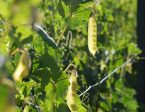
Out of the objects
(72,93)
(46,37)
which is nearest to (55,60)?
(46,37)

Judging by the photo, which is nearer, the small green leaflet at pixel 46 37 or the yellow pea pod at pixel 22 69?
the yellow pea pod at pixel 22 69

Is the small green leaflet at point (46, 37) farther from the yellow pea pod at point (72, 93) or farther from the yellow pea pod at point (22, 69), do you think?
the yellow pea pod at point (22, 69)

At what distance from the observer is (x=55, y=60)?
4.27 ft

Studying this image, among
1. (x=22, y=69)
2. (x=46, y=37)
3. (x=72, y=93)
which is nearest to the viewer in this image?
(x=22, y=69)

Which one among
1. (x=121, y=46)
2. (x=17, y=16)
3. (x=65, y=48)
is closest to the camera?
(x=17, y=16)

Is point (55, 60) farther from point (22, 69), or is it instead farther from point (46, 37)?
point (22, 69)

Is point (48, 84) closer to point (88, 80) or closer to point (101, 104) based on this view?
point (88, 80)

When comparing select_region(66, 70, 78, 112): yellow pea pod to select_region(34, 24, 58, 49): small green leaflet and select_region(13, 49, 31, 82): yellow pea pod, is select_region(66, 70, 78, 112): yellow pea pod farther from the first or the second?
select_region(13, 49, 31, 82): yellow pea pod

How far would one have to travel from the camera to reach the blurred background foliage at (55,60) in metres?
0.69

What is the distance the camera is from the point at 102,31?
279 centimetres

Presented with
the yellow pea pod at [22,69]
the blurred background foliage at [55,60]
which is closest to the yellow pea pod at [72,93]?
the blurred background foliage at [55,60]

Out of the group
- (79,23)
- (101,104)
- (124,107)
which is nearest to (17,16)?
(79,23)

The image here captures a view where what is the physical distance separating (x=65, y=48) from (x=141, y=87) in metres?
1.48

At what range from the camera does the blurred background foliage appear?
27.1 inches
